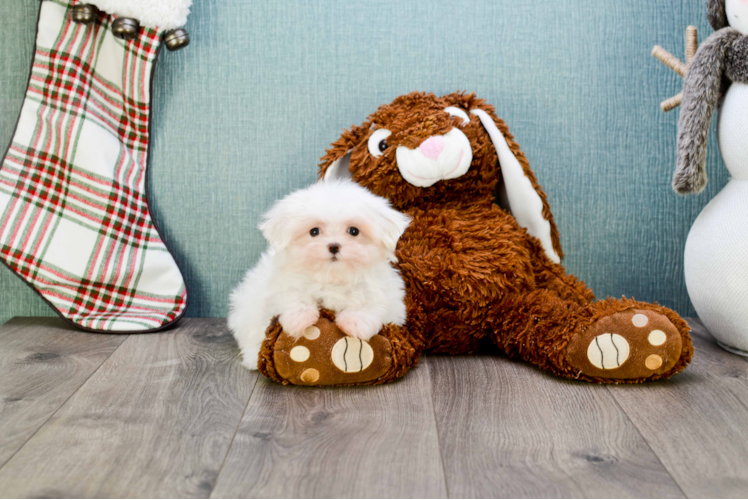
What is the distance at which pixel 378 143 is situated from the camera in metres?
1.31

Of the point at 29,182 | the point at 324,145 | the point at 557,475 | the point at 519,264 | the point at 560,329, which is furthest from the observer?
the point at 324,145

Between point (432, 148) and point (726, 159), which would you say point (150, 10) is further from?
point (726, 159)

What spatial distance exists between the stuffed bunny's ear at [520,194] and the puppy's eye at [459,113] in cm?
2

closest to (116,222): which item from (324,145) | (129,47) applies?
(129,47)

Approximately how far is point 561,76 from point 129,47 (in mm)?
→ 970

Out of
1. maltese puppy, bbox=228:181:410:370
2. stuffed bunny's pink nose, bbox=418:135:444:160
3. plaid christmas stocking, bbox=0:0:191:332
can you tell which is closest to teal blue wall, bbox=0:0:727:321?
plaid christmas stocking, bbox=0:0:191:332

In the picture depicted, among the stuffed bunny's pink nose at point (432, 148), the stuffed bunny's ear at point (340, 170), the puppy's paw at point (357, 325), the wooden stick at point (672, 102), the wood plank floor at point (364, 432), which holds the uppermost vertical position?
the wooden stick at point (672, 102)

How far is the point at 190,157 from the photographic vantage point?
153 cm

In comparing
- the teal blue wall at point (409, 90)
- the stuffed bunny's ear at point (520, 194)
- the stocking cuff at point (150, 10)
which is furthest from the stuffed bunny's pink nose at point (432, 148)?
the stocking cuff at point (150, 10)

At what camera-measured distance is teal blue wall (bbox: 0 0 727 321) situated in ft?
4.86

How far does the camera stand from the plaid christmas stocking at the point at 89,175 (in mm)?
1397

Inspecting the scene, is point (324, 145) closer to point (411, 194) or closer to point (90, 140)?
point (411, 194)

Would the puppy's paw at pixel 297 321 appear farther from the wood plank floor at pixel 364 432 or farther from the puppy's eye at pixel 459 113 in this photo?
the puppy's eye at pixel 459 113

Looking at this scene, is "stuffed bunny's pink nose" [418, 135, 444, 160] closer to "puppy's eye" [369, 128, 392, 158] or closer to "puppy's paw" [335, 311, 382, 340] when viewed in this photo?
"puppy's eye" [369, 128, 392, 158]
